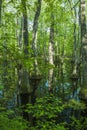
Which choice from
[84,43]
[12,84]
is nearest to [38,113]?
[84,43]

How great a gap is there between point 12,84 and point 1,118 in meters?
13.5

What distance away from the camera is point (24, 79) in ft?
39.5

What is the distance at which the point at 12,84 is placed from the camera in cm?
2000

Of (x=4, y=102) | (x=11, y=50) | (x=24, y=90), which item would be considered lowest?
(x=4, y=102)

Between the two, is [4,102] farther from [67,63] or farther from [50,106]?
[67,63]

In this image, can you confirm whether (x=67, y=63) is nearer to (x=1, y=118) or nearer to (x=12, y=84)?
(x=12, y=84)

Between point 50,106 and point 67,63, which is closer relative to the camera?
point 50,106

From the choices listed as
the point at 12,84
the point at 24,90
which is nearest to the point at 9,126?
the point at 24,90

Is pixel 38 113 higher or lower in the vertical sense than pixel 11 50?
lower

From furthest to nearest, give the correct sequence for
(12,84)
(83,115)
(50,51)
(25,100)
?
1. (12,84)
2. (50,51)
3. (25,100)
4. (83,115)

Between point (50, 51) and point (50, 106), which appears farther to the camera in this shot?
point (50, 51)

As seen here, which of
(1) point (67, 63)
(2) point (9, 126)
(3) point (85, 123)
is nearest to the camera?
(2) point (9, 126)

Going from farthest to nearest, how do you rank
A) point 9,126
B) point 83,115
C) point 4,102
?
point 4,102
point 83,115
point 9,126

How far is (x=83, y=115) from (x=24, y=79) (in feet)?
11.8
